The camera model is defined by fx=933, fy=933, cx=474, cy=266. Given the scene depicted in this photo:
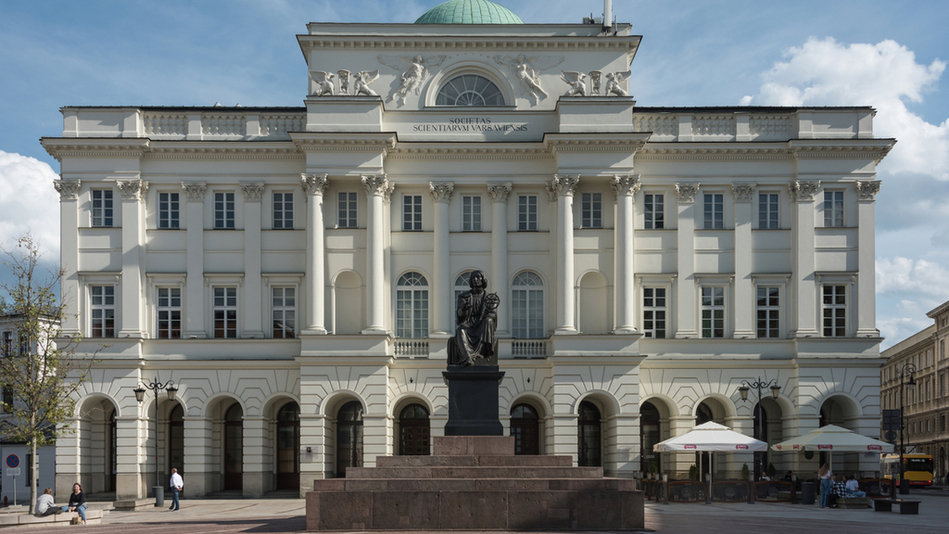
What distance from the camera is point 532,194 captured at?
42594 mm

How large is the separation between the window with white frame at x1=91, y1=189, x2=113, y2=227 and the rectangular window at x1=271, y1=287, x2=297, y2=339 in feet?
26.3

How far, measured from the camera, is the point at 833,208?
42.3 m

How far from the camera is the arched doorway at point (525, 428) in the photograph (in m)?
43.2

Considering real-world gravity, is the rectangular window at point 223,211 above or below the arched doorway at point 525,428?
above

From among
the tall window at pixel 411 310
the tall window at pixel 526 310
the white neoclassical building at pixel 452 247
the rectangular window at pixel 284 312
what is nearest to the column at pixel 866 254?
the white neoclassical building at pixel 452 247

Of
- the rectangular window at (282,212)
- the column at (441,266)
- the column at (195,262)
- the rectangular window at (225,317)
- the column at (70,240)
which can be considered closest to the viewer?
the column at (70,240)

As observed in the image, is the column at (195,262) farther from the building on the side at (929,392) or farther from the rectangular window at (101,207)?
the building on the side at (929,392)

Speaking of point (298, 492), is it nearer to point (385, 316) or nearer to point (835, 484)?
point (385, 316)

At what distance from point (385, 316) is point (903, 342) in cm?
7699

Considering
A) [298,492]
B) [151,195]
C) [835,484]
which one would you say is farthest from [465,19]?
[835,484]

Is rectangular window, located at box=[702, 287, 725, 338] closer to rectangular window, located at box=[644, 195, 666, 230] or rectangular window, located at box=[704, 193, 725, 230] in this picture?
rectangular window, located at box=[704, 193, 725, 230]

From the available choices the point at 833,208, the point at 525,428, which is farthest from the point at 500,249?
the point at 833,208

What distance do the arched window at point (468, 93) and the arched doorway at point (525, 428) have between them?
1411cm

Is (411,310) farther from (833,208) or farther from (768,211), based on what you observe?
(833,208)
